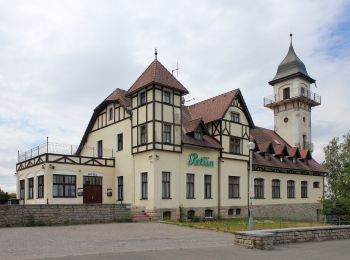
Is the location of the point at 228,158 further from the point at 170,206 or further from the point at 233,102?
the point at 170,206

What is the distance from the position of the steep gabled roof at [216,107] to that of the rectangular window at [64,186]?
11.3 metres

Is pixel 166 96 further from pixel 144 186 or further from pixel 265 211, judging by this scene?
pixel 265 211

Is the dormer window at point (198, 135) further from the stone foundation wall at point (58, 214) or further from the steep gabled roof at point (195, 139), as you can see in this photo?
the stone foundation wall at point (58, 214)

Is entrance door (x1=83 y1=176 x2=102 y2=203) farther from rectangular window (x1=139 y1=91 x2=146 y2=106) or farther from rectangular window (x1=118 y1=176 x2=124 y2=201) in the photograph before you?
rectangular window (x1=139 y1=91 x2=146 y2=106)

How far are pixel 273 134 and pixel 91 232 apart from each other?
102 ft

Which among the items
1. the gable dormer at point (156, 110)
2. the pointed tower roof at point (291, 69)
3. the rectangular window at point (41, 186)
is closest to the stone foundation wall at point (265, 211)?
the gable dormer at point (156, 110)

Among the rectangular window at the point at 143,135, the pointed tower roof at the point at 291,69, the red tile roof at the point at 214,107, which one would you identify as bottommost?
the rectangular window at the point at 143,135

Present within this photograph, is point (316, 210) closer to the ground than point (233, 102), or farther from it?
closer to the ground

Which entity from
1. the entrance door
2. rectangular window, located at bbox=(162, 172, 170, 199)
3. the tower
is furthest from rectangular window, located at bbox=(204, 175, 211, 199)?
the tower

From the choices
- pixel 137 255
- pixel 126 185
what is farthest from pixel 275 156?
pixel 137 255

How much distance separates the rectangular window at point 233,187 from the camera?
111ft

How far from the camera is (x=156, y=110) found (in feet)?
95.8

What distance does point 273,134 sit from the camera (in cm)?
4688

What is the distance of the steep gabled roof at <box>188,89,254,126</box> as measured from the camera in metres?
33.8
